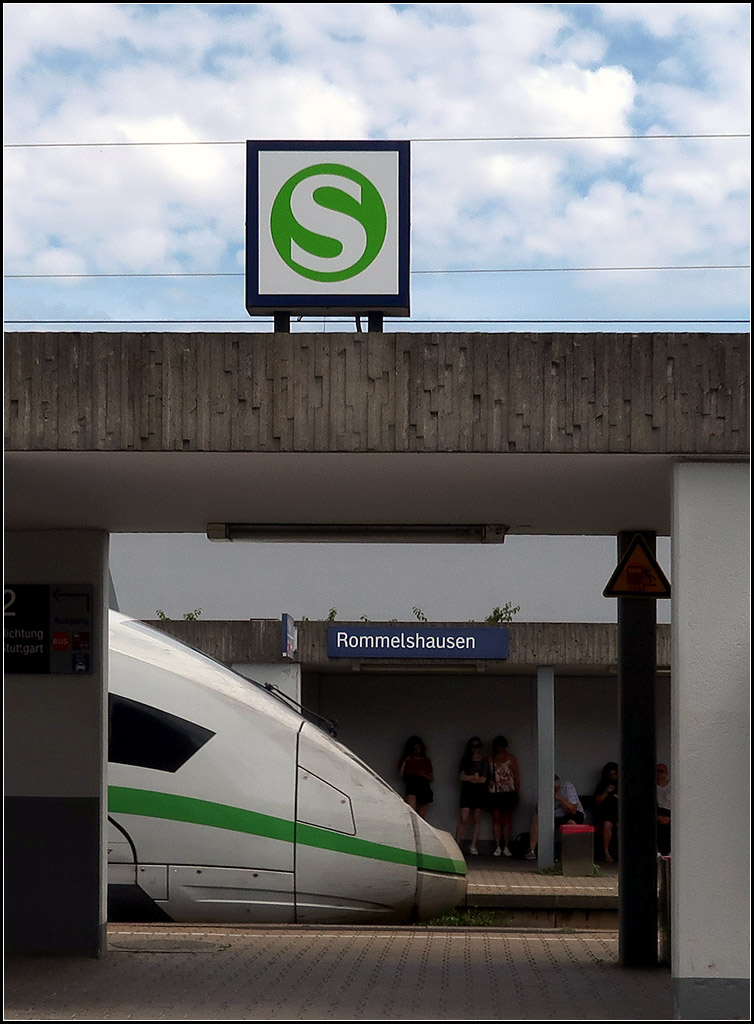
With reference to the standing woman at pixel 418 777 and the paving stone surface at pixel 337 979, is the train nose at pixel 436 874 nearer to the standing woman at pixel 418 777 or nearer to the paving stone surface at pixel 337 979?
the paving stone surface at pixel 337 979

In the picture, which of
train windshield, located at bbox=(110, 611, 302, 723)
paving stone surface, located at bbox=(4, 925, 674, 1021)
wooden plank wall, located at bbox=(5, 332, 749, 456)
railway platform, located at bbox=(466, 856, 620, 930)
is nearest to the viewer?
wooden plank wall, located at bbox=(5, 332, 749, 456)

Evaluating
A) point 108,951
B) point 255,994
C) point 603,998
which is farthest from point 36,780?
point 603,998

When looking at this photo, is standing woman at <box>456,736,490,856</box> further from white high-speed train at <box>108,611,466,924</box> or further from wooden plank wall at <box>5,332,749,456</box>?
wooden plank wall at <box>5,332,749,456</box>

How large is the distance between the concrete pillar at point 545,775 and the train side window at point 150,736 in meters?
8.13

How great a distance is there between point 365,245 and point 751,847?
4.08 metres

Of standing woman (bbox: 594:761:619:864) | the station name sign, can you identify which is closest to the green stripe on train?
the station name sign

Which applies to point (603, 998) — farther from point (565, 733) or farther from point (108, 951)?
point (565, 733)

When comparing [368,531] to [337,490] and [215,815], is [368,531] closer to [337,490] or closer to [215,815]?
[337,490]

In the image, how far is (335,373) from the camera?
7578 mm

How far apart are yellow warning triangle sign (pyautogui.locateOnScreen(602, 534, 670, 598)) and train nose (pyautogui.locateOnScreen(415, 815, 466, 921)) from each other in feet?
15.7

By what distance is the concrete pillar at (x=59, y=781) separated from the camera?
405 inches

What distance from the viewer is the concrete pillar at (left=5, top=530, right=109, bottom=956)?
10.3 meters

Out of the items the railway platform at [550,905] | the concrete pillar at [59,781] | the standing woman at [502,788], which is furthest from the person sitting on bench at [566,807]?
the concrete pillar at [59,781]

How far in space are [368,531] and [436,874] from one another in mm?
5178
